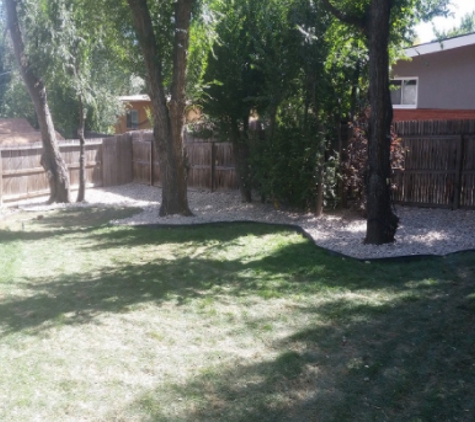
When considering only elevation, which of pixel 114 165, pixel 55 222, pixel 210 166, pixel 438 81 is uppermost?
pixel 438 81

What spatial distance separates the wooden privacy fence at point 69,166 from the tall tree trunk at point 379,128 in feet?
36.1

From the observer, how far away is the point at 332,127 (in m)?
12.5

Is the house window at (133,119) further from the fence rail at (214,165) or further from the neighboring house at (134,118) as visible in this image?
the fence rail at (214,165)

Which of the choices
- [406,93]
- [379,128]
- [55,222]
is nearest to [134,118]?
[406,93]

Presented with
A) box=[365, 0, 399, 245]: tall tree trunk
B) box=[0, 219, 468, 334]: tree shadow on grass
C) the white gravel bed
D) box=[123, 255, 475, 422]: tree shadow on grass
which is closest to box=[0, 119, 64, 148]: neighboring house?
the white gravel bed

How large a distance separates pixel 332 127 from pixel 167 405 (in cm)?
897

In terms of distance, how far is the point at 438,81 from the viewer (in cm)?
1611

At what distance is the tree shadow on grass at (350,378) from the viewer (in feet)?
14.3

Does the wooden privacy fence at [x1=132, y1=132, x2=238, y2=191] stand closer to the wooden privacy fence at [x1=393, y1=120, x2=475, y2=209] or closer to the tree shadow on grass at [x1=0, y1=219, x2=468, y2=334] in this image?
the wooden privacy fence at [x1=393, y1=120, x2=475, y2=209]

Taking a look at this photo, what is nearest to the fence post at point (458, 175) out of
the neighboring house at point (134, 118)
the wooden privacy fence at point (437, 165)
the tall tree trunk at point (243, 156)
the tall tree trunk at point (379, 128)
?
the wooden privacy fence at point (437, 165)

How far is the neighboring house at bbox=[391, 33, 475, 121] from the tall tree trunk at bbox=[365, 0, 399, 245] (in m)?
5.87

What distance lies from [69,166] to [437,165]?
11.2 meters

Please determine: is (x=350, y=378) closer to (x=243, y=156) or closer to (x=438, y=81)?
(x=243, y=156)

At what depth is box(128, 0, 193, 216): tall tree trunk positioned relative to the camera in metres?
12.3
